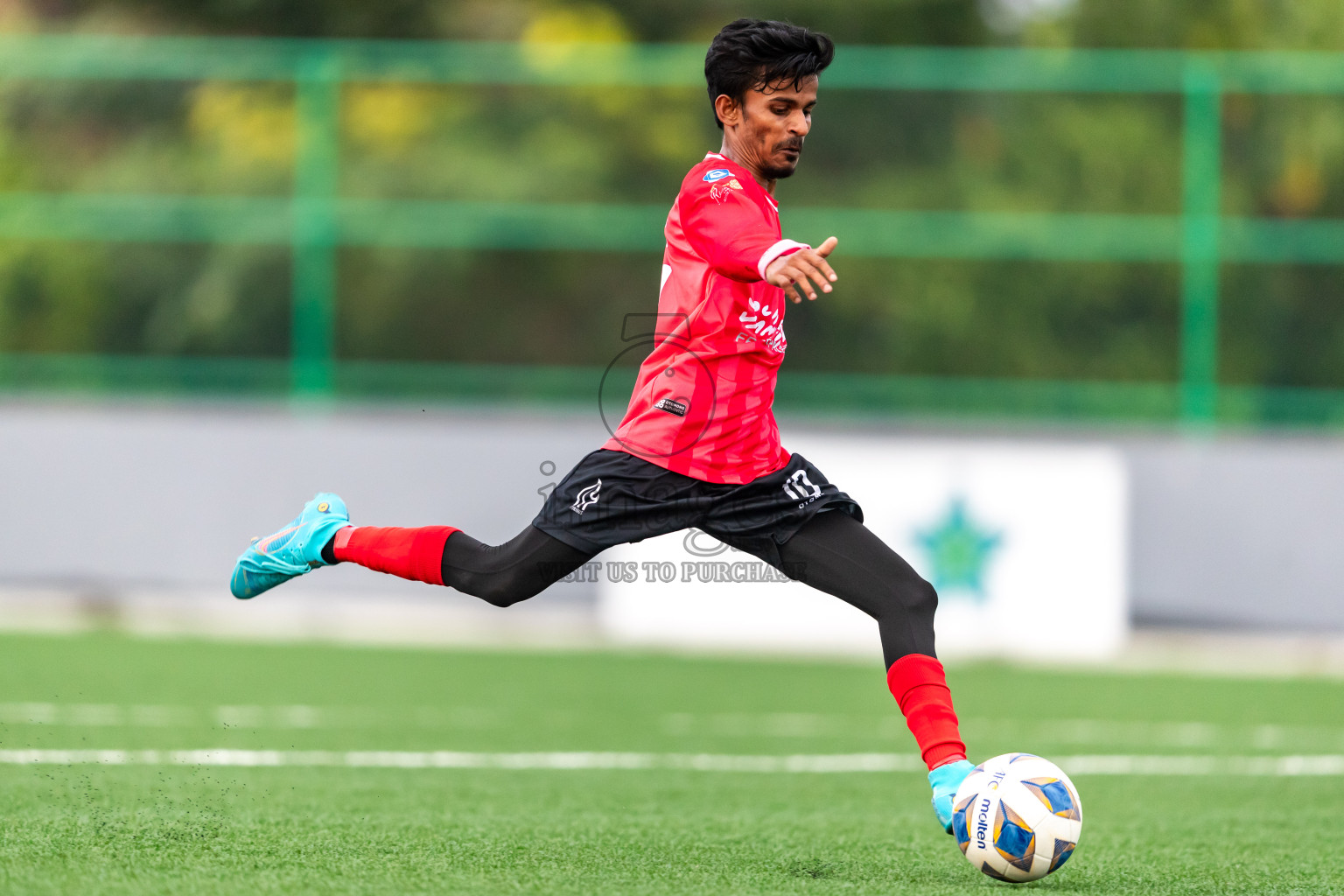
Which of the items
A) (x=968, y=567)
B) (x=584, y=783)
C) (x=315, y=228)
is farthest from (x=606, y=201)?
(x=584, y=783)

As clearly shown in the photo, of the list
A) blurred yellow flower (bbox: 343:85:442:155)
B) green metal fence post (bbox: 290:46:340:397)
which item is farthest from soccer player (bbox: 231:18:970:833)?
blurred yellow flower (bbox: 343:85:442:155)

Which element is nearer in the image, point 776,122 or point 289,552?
point 776,122

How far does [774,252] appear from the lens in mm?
4258

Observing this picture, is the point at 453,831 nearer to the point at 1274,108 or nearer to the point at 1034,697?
the point at 1034,697

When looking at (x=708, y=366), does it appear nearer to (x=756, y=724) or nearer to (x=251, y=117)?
(x=756, y=724)

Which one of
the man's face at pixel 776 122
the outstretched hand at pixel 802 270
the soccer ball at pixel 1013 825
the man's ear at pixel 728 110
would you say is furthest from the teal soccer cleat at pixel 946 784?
the man's ear at pixel 728 110

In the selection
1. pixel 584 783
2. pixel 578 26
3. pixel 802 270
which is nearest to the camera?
pixel 802 270

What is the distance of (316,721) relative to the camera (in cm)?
772

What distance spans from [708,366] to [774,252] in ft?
1.78

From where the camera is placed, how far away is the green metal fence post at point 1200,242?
11.9m

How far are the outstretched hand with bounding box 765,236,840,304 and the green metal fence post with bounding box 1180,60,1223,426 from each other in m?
8.35

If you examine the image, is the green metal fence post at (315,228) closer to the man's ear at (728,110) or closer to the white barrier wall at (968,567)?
the white barrier wall at (968,567)

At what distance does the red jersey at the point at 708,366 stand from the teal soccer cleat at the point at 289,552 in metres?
0.99

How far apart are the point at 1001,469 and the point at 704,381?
21.0 feet
